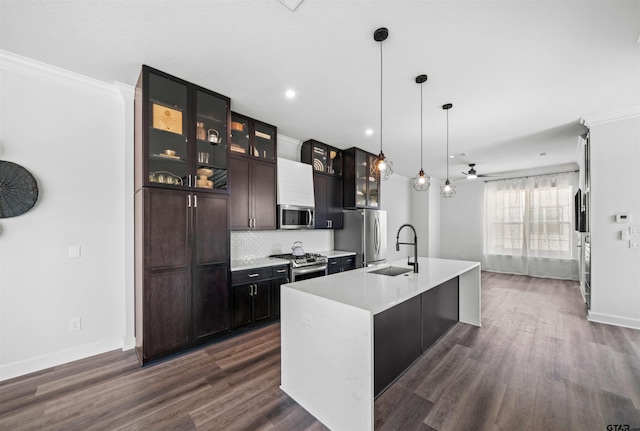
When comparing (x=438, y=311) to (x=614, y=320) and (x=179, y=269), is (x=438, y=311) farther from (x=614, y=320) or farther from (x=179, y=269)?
(x=179, y=269)

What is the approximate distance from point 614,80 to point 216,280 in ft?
15.3

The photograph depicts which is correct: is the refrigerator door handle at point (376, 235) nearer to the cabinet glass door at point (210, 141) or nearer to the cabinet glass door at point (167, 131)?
the cabinet glass door at point (210, 141)

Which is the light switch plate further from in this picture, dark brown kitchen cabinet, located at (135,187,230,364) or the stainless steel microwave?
the stainless steel microwave

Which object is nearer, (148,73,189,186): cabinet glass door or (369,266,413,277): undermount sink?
(148,73,189,186): cabinet glass door

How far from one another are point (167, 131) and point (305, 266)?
7.84 ft

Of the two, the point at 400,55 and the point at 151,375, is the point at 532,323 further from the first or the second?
the point at 151,375

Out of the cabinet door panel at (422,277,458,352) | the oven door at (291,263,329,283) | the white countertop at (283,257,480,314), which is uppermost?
the white countertop at (283,257,480,314)

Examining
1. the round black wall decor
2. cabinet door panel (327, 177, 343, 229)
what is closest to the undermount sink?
cabinet door panel (327, 177, 343, 229)

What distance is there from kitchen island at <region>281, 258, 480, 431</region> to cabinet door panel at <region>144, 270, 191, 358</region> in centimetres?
124

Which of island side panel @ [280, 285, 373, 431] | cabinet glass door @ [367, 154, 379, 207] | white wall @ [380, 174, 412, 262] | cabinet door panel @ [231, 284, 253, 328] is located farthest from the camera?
white wall @ [380, 174, 412, 262]

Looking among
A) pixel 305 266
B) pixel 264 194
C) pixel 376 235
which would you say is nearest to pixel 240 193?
pixel 264 194

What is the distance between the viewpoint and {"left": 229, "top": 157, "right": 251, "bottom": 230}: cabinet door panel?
11.3 ft

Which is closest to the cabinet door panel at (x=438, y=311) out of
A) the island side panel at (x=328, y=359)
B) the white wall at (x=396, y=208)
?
the island side panel at (x=328, y=359)

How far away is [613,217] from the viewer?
353cm
